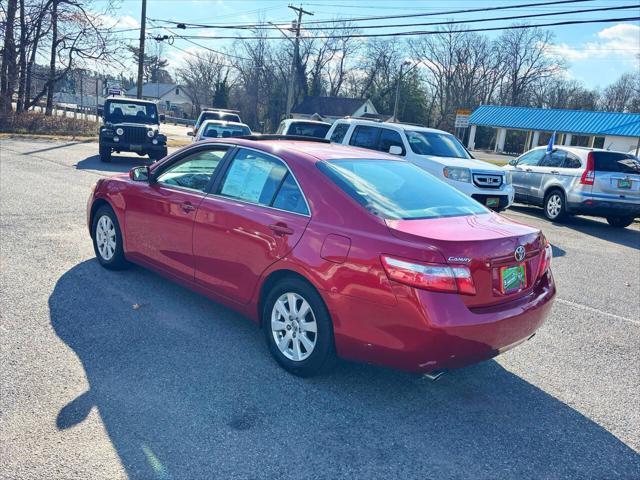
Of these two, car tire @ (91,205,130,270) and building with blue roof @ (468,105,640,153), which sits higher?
building with blue roof @ (468,105,640,153)

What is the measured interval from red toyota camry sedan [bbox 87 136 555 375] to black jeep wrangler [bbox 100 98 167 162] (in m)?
13.8

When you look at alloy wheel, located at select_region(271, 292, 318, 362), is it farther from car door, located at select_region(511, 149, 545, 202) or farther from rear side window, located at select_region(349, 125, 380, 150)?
car door, located at select_region(511, 149, 545, 202)

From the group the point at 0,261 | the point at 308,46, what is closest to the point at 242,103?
the point at 308,46

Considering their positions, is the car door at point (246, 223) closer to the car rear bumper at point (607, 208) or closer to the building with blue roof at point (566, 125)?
the car rear bumper at point (607, 208)

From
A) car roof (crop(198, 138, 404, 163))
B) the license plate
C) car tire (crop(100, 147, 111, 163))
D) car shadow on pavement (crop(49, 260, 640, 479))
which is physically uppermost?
car roof (crop(198, 138, 404, 163))

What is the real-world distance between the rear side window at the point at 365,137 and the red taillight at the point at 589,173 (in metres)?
4.56

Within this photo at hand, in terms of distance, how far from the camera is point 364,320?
3.44 m

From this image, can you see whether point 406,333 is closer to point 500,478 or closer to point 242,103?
point 500,478

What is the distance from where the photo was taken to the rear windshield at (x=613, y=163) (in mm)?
11828

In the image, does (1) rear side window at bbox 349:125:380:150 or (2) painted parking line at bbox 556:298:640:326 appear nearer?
(2) painted parking line at bbox 556:298:640:326

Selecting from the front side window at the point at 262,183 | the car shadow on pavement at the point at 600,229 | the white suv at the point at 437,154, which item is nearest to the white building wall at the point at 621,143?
the car shadow on pavement at the point at 600,229

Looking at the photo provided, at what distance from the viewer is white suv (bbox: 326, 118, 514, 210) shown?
33.9ft

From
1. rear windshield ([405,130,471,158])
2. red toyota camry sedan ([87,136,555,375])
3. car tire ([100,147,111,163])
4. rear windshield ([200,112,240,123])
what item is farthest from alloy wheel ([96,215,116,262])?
rear windshield ([200,112,240,123])

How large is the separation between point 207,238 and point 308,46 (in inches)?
2876
